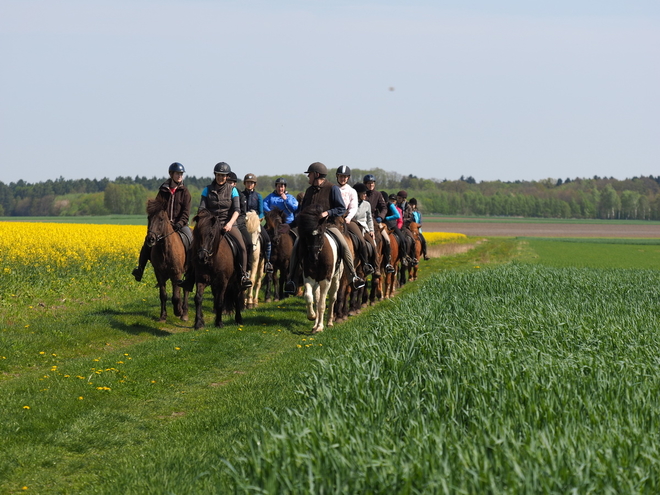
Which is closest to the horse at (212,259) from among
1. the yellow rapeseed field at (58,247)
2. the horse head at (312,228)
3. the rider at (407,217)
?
the horse head at (312,228)

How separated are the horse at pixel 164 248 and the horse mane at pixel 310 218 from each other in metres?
2.61

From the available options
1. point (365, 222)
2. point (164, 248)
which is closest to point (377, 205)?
point (365, 222)

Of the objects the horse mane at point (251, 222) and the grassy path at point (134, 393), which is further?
the horse mane at point (251, 222)

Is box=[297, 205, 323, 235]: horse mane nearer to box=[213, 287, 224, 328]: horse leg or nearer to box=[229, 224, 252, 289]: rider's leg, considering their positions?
box=[229, 224, 252, 289]: rider's leg

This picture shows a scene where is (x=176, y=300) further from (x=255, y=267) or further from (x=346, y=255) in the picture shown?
(x=346, y=255)

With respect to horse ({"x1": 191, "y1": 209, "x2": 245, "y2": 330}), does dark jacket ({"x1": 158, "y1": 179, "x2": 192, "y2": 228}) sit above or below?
above

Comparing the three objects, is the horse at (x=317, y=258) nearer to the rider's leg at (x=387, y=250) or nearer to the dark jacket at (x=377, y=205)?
the dark jacket at (x=377, y=205)

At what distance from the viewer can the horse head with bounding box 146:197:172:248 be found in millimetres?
12711

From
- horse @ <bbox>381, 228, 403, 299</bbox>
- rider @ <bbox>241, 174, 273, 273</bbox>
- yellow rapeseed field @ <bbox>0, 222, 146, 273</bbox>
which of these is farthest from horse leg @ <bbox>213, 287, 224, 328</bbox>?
yellow rapeseed field @ <bbox>0, 222, 146, 273</bbox>

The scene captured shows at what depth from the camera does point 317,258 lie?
12570 millimetres

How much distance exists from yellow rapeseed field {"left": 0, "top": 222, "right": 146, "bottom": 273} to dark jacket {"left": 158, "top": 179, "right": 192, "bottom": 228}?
266 inches

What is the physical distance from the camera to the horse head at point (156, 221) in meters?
12.7

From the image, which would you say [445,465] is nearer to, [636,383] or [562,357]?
[636,383]

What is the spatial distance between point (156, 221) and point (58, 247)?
1077cm
